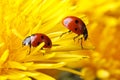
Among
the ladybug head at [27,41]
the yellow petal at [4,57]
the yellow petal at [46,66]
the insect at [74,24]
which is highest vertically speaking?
the insect at [74,24]

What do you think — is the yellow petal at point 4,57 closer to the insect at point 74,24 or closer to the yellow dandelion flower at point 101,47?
the insect at point 74,24

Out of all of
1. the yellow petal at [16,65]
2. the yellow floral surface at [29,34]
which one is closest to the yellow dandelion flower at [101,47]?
the yellow floral surface at [29,34]

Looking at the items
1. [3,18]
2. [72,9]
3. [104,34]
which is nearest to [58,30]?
[72,9]

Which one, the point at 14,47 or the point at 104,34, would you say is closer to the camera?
the point at 14,47

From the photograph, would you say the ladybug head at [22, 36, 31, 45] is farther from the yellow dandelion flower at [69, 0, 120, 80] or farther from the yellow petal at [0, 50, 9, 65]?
the yellow dandelion flower at [69, 0, 120, 80]

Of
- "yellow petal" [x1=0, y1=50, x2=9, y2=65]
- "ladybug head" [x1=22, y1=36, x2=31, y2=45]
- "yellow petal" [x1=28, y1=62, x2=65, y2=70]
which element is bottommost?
"yellow petal" [x1=28, y1=62, x2=65, y2=70]

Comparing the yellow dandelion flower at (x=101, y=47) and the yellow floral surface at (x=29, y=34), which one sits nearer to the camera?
the yellow floral surface at (x=29, y=34)

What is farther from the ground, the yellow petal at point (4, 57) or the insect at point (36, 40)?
the insect at point (36, 40)

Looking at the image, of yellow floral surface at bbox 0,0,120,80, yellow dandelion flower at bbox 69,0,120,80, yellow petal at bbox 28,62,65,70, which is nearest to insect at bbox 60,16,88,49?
yellow floral surface at bbox 0,0,120,80

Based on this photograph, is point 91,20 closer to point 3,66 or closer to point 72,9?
point 72,9
